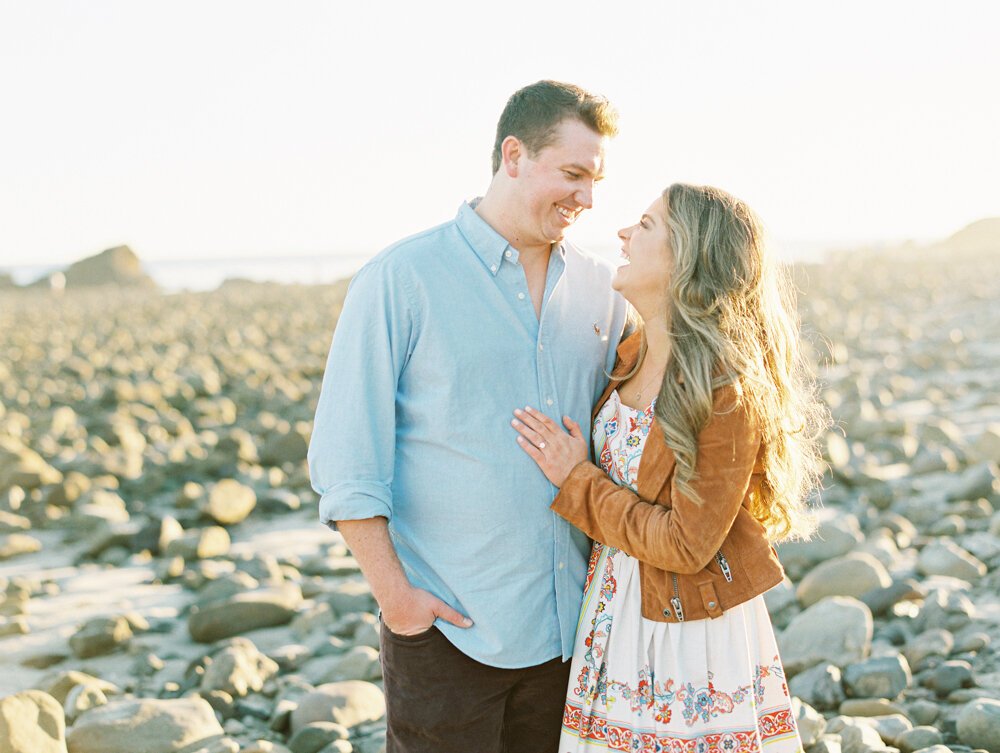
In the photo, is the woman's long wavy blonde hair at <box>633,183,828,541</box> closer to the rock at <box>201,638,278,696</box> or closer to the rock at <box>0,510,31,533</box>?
the rock at <box>201,638,278,696</box>

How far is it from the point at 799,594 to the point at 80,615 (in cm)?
355

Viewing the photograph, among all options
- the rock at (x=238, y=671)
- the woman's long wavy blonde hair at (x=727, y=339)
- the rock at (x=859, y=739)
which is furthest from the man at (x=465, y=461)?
the rock at (x=238, y=671)

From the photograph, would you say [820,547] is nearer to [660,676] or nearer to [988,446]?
[988,446]

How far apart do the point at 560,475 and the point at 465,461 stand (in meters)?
0.24

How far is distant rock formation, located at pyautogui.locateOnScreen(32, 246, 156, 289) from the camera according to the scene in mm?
40625

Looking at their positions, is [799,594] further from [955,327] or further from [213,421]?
[955,327]

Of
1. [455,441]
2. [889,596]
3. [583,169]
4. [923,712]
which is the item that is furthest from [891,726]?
[583,169]

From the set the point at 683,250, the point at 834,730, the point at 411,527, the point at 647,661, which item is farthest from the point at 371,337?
the point at 834,730

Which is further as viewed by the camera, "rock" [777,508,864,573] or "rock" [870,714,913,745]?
"rock" [777,508,864,573]

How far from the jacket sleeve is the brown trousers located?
438 mm

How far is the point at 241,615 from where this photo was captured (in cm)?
518

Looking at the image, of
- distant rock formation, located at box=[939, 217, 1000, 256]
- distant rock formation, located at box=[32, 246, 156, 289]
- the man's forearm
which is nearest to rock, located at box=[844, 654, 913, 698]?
the man's forearm

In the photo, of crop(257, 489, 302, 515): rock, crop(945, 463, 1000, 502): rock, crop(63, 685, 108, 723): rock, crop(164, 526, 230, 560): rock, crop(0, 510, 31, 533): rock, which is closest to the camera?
crop(63, 685, 108, 723): rock

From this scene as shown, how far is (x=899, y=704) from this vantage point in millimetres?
4027
